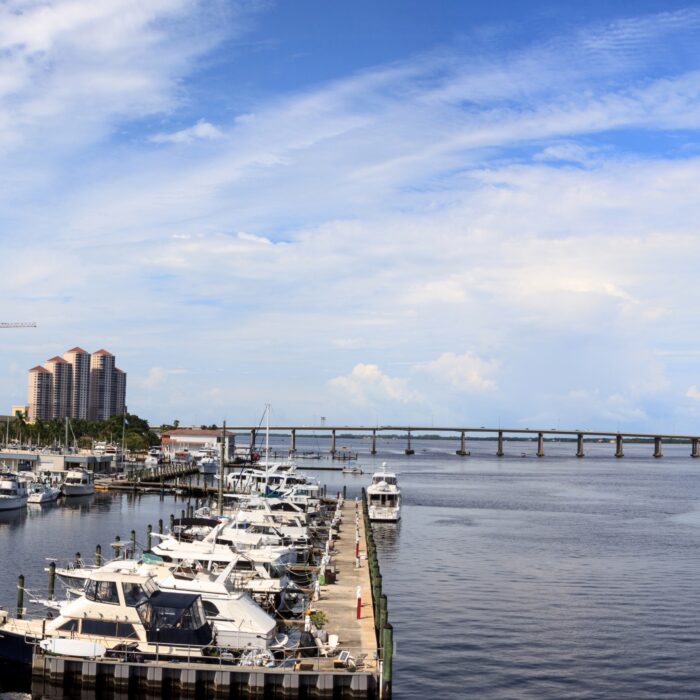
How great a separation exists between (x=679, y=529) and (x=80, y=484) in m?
62.0

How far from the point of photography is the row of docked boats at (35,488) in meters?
79.5

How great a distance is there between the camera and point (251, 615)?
31266 millimetres

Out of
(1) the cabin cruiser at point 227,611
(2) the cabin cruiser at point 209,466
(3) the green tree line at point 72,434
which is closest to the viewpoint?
(1) the cabin cruiser at point 227,611

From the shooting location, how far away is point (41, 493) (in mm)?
88312

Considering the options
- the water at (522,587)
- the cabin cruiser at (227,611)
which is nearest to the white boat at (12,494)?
the water at (522,587)

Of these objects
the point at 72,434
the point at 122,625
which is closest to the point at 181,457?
the point at 72,434

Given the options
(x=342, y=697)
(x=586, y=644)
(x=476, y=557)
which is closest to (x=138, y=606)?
(x=342, y=697)

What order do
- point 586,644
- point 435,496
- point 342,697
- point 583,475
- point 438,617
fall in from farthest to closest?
1. point 583,475
2. point 435,496
3. point 438,617
4. point 586,644
5. point 342,697

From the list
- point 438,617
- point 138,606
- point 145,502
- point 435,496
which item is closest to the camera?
point 138,606

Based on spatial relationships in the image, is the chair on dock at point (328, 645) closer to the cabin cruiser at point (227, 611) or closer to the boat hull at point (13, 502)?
the cabin cruiser at point (227, 611)

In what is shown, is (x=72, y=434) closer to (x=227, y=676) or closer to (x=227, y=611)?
(x=227, y=611)

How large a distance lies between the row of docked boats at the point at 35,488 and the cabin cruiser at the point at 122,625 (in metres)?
51.5

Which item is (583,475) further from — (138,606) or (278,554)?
(138,606)

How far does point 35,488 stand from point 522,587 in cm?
5765
